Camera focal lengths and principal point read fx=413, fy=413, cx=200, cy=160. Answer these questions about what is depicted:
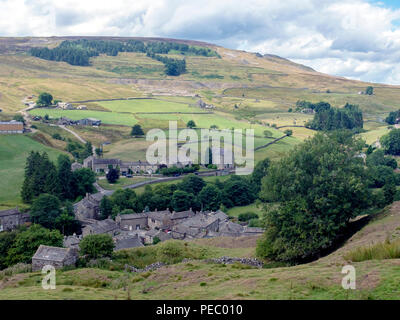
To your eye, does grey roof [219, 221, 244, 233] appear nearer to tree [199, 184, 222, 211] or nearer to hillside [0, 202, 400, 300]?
tree [199, 184, 222, 211]

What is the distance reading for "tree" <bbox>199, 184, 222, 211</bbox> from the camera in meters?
68.6

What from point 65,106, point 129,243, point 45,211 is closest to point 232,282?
point 129,243

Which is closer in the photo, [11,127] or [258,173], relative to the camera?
[258,173]

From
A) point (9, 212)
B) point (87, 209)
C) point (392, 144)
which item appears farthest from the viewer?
point (392, 144)

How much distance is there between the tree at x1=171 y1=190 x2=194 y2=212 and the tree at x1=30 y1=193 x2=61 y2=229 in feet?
60.8

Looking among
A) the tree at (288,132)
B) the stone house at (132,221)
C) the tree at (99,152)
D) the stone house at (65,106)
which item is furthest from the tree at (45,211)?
the stone house at (65,106)

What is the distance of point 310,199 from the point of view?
2956 cm

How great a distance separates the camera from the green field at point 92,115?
389 ft

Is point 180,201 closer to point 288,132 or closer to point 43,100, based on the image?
point 288,132

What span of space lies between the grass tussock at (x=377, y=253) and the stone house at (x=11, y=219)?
44483mm

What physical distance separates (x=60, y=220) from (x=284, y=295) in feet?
148

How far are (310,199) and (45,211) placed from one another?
3917cm

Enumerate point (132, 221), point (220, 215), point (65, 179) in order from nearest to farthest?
point (132, 221) → point (220, 215) → point (65, 179)

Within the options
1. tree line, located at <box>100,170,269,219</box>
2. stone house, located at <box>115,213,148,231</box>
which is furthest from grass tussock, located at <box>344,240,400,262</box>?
tree line, located at <box>100,170,269,219</box>
